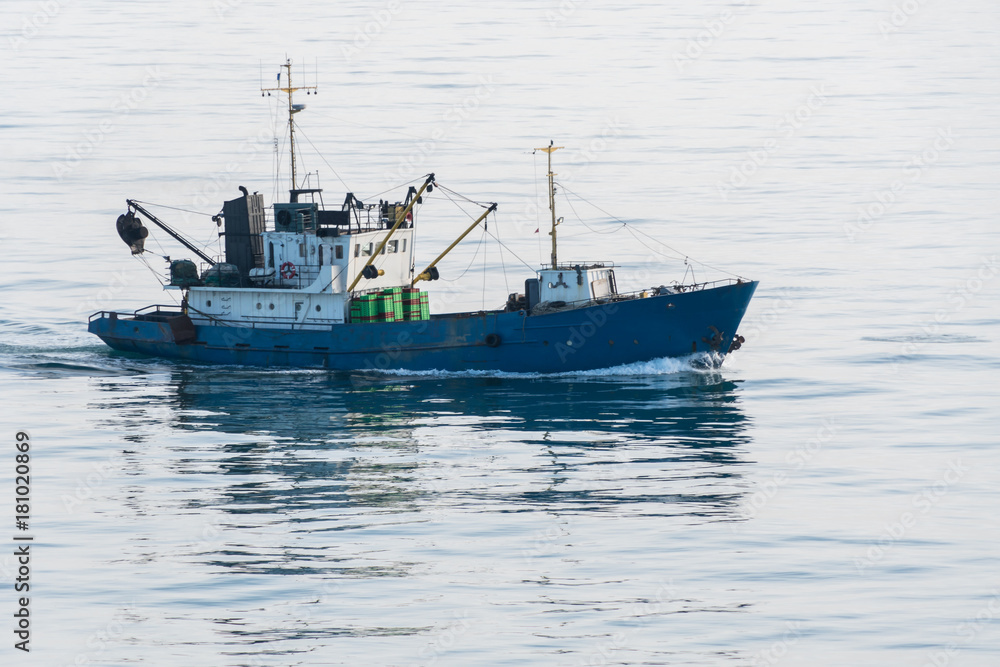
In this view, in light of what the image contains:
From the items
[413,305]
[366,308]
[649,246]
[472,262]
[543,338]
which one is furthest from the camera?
[649,246]

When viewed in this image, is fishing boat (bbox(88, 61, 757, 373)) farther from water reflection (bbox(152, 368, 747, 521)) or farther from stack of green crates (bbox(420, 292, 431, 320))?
water reflection (bbox(152, 368, 747, 521))

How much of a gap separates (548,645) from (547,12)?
16867cm

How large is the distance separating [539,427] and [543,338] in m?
8.13

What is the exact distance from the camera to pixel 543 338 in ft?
169

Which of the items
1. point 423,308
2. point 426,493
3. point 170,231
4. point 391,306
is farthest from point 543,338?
point 170,231

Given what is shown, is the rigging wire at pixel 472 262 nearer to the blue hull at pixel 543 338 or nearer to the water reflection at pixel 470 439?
the blue hull at pixel 543 338

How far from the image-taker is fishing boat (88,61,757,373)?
51281 mm

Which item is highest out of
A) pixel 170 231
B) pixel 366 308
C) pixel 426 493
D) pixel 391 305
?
pixel 170 231

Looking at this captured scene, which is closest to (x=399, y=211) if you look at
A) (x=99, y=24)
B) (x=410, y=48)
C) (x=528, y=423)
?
(x=528, y=423)

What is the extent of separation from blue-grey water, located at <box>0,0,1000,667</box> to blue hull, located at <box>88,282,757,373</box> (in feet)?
3.35

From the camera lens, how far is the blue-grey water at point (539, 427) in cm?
2765

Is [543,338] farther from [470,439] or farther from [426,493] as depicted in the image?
[426,493]

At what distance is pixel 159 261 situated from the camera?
76875 mm

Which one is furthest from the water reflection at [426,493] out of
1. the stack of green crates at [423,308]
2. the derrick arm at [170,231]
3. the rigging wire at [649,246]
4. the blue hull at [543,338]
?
the rigging wire at [649,246]
